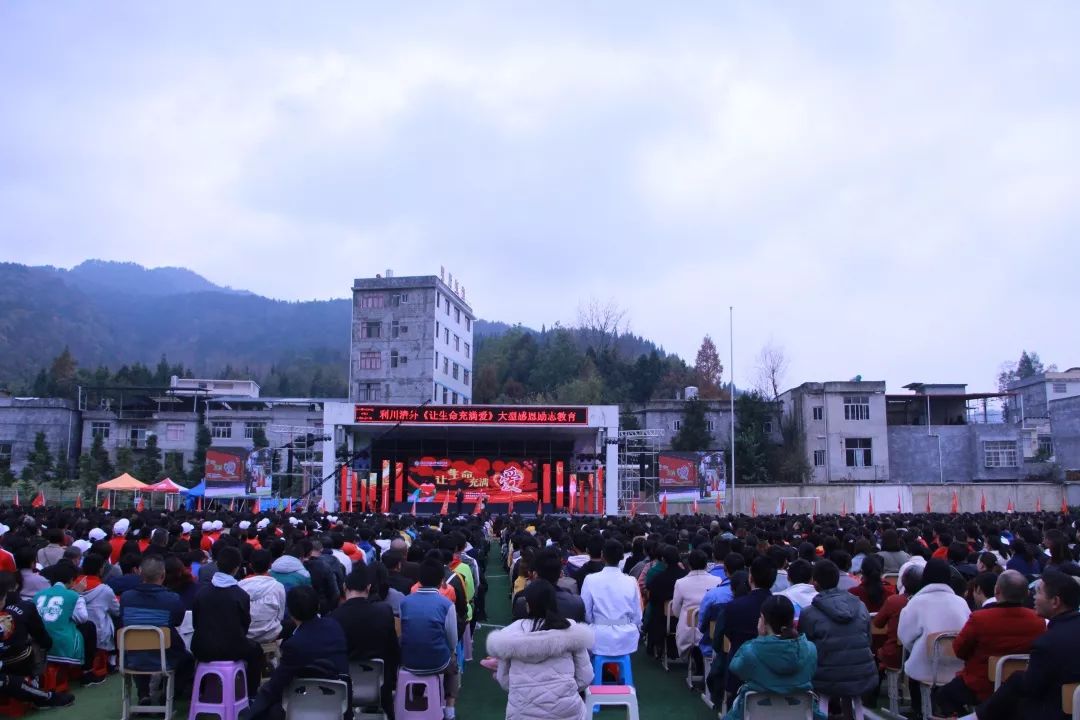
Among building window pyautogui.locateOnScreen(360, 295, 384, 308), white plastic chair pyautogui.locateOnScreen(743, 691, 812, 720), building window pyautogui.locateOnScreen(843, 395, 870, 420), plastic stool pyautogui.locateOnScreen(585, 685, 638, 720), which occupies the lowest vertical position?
plastic stool pyautogui.locateOnScreen(585, 685, 638, 720)

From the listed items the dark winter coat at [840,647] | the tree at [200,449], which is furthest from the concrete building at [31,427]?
the dark winter coat at [840,647]

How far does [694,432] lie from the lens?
145ft

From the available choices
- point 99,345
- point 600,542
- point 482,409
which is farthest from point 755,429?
point 99,345

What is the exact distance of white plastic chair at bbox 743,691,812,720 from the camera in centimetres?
482

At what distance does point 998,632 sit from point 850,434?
128ft

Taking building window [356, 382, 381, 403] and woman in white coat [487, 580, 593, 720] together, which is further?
building window [356, 382, 381, 403]

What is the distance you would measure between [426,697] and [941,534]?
23.3ft

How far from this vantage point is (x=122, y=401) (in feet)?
167

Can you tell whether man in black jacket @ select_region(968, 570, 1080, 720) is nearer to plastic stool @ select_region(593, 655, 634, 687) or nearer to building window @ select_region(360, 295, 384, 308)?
plastic stool @ select_region(593, 655, 634, 687)

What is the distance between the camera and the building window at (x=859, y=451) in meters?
41.9

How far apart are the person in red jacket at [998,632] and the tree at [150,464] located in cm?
4532

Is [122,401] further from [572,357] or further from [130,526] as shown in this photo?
[130,526]

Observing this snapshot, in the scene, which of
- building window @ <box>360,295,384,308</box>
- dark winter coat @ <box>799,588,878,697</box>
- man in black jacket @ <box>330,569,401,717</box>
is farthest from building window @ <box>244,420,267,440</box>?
dark winter coat @ <box>799,588,878,697</box>

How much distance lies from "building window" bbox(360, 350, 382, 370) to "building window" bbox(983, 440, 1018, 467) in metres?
30.5
